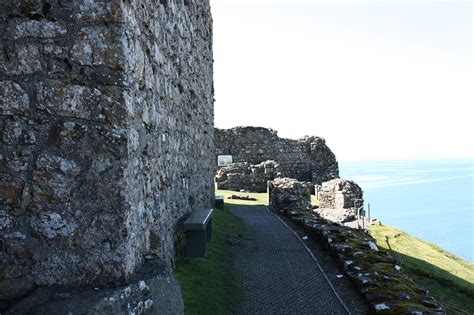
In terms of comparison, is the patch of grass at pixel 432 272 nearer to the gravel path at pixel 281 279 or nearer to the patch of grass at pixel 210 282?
the gravel path at pixel 281 279

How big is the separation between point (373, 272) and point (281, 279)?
156cm

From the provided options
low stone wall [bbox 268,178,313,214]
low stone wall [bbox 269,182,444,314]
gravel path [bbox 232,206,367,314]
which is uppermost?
low stone wall [bbox 268,178,313,214]

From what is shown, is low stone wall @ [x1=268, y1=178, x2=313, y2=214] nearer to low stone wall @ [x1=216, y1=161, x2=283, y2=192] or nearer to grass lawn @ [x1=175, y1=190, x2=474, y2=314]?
grass lawn @ [x1=175, y1=190, x2=474, y2=314]

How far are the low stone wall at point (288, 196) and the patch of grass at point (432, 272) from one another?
9.33 feet

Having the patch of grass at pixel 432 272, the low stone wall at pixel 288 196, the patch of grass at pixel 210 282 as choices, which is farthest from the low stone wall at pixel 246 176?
the patch of grass at pixel 210 282

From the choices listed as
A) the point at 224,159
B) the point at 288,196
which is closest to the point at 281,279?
the point at 288,196

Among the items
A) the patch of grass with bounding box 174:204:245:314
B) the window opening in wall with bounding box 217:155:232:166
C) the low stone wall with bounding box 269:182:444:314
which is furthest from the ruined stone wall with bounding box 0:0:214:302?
the window opening in wall with bounding box 217:155:232:166

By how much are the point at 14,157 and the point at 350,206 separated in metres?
17.5

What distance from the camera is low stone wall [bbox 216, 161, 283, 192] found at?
22.8 metres

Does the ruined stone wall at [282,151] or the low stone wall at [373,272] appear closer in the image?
the low stone wall at [373,272]

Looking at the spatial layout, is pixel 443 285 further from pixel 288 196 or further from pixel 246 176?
pixel 246 176

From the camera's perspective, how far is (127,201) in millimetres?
3438

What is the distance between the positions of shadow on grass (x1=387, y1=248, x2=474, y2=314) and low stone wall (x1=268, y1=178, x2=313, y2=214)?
360 cm

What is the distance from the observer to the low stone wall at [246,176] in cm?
2277
